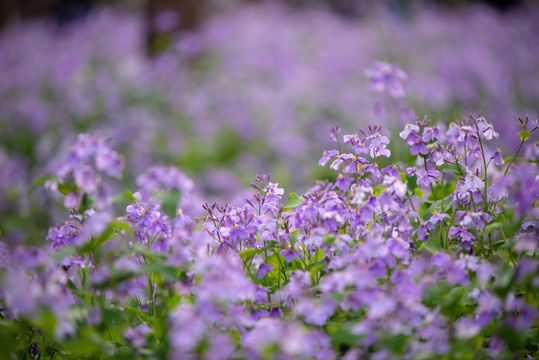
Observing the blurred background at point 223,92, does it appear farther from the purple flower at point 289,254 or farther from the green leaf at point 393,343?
the green leaf at point 393,343

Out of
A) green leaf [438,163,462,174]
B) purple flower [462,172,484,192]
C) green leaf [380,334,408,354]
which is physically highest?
green leaf [438,163,462,174]

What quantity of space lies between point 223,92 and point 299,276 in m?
5.36

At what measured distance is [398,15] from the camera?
1065cm

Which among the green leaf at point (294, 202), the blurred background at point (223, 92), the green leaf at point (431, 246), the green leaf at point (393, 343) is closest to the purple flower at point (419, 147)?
the green leaf at point (431, 246)

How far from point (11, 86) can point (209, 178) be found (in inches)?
137

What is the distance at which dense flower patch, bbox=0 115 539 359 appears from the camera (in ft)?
3.75

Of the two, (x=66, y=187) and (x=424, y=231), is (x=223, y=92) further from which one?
(x=424, y=231)

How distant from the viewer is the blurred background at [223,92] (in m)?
4.75

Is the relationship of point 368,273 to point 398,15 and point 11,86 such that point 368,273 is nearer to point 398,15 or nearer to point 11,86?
point 11,86

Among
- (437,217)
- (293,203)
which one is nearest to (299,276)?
(293,203)

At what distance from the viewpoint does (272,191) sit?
1.76 meters

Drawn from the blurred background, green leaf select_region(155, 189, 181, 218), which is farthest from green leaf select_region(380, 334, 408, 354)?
the blurred background

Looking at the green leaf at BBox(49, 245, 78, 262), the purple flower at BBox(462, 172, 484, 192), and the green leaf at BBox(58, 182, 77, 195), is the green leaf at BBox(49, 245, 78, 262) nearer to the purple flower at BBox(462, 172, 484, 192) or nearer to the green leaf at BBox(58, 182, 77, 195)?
the green leaf at BBox(58, 182, 77, 195)

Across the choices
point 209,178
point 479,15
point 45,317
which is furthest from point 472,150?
point 479,15
